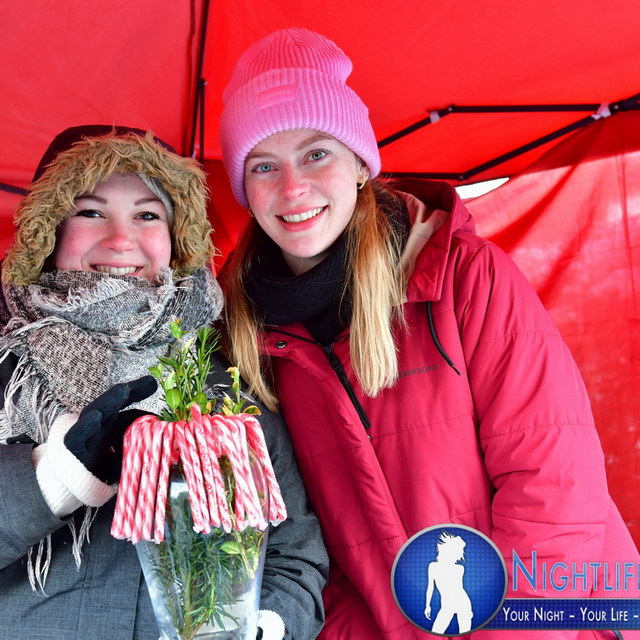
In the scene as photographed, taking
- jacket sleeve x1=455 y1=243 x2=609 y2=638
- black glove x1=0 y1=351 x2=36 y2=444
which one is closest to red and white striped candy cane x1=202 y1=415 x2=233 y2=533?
black glove x1=0 y1=351 x2=36 y2=444

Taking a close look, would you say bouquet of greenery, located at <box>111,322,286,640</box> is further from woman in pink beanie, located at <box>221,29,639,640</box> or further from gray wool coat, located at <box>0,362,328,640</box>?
woman in pink beanie, located at <box>221,29,639,640</box>

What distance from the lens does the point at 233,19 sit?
8.36 ft

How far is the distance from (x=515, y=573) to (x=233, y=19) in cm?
201

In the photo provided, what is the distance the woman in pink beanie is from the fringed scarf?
10.3 inches

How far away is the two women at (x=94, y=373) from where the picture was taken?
1.27 metres

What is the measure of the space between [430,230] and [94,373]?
893 millimetres

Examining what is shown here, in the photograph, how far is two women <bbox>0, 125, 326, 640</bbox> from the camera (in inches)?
50.0

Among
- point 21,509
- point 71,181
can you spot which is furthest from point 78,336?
point 21,509

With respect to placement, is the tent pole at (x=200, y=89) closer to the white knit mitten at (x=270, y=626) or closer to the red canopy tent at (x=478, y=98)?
the red canopy tent at (x=478, y=98)

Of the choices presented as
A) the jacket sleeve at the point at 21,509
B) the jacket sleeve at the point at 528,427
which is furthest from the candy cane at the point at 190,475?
the jacket sleeve at the point at 528,427

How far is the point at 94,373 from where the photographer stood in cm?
160

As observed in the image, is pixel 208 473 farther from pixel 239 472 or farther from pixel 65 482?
pixel 65 482

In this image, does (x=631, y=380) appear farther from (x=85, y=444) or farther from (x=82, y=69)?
(x=82, y=69)

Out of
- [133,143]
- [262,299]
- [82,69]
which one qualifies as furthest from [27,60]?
[262,299]
